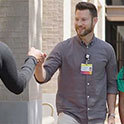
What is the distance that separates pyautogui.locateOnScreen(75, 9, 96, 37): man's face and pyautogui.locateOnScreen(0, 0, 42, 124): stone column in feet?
10.2

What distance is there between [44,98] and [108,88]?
667 centimetres

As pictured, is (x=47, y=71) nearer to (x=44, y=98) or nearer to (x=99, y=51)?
(x=99, y=51)

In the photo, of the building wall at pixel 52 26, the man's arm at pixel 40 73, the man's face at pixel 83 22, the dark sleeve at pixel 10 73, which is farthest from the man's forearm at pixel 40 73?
the building wall at pixel 52 26

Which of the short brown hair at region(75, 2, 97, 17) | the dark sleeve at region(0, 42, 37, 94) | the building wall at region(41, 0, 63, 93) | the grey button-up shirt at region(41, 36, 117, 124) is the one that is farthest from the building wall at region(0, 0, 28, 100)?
the dark sleeve at region(0, 42, 37, 94)

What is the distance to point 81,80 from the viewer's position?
4.89m

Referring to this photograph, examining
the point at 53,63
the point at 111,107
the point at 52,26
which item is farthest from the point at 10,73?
the point at 52,26

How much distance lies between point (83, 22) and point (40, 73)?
2.08ft

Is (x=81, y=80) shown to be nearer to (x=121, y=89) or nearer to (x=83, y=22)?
(x=121, y=89)

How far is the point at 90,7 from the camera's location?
4953 millimetres

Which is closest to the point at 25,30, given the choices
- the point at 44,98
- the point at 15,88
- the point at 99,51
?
the point at 99,51

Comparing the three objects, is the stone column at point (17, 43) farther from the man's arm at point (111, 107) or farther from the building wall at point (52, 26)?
the building wall at point (52, 26)

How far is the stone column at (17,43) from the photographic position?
309 inches

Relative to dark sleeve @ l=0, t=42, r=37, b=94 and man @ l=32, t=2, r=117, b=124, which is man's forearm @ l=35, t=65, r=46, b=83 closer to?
man @ l=32, t=2, r=117, b=124

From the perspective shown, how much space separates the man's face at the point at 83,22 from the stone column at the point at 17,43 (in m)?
3.10
